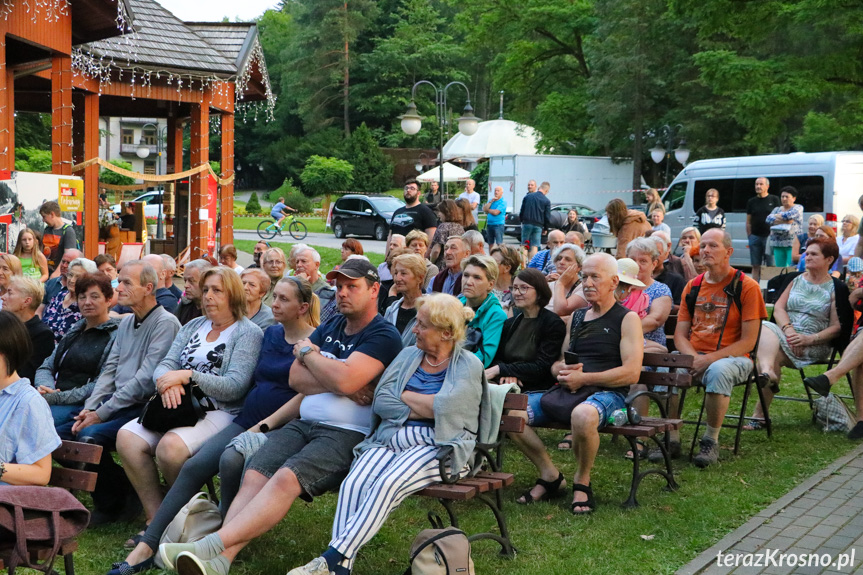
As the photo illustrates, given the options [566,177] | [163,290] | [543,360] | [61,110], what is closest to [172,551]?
[543,360]

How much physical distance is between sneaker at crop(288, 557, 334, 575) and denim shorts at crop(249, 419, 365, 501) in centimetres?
46

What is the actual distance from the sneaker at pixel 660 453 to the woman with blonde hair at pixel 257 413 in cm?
273

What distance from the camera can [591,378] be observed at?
5910mm

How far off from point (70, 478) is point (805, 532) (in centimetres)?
383

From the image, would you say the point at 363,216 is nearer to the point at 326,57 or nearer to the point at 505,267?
the point at 505,267

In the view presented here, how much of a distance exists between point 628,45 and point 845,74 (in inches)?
722

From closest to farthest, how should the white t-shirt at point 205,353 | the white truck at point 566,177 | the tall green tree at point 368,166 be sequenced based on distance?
the white t-shirt at point 205,353, the white truck at point 566,177, the tall green tree at point 368,166

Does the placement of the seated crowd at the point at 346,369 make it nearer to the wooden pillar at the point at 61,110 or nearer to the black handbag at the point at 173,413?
the black handbag at the point at 173,413

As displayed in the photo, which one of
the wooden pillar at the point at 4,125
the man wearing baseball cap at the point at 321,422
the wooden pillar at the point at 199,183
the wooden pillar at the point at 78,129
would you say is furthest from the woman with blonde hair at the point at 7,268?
the wooden pillar at the point at 199,183

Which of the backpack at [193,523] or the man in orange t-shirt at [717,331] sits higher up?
the man in orange t-shirt at [717,331]

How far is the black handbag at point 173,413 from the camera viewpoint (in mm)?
5422

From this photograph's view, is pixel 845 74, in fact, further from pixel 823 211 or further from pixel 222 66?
pixel 222 66

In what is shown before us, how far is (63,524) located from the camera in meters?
4.07

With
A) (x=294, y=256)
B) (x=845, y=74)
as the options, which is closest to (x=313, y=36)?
(x=845, y=74)
